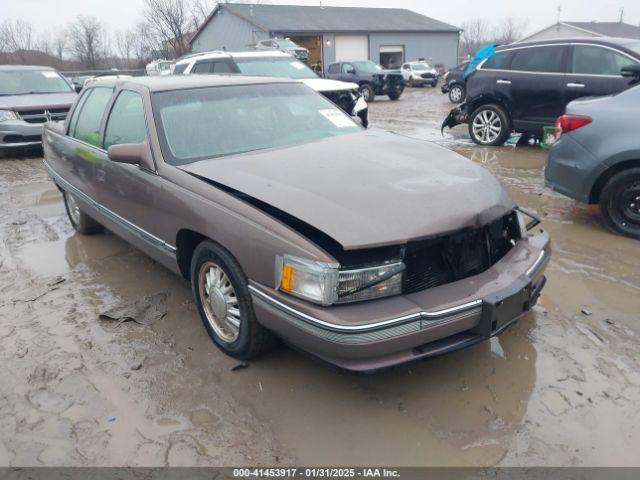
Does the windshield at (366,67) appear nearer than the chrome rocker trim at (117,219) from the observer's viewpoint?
No

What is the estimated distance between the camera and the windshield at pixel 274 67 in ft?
35.4

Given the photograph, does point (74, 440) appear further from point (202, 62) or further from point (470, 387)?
point (202, 62)

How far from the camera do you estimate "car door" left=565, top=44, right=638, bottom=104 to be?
762 centimetres

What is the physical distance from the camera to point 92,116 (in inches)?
185

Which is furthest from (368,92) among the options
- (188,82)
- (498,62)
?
(188,82)

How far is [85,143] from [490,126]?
22.9 ft

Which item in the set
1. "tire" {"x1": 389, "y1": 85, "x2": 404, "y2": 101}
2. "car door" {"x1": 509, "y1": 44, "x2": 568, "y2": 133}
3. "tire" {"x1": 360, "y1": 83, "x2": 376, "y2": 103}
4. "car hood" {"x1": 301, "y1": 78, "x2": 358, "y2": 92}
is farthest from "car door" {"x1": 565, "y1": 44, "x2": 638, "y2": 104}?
"tire" {"x1": 360, "y1": 83, "x2": 376, "y2": 103}

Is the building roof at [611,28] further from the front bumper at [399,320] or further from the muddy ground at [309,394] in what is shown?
the front bumper at [399,320]

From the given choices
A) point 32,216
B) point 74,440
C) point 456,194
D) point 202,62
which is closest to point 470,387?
point 456,194

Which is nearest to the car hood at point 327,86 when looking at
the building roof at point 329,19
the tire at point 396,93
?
the tire at point 396,93

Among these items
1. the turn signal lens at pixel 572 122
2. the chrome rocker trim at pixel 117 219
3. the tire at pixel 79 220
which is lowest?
the tire at pixel 79 220

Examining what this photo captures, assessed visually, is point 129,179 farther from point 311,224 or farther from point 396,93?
point 396,93

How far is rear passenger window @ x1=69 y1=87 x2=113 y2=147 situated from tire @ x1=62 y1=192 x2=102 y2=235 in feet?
2.40

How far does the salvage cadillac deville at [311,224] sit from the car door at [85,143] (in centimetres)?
29
